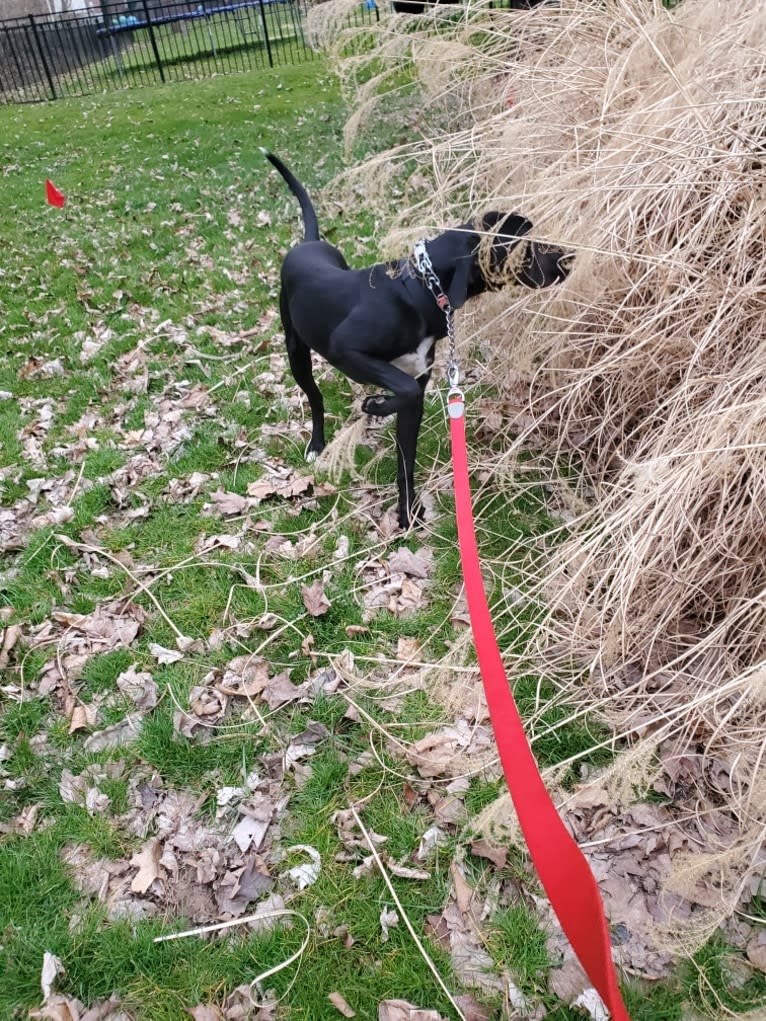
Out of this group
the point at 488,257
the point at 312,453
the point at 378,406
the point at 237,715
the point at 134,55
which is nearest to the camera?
the point at 237,715

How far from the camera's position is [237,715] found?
2.50 m

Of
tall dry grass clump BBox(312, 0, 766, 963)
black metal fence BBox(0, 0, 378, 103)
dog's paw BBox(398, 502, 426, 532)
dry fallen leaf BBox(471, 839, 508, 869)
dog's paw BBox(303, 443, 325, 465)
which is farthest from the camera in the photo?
black metal fence BBox(0, 0, 378, 103)

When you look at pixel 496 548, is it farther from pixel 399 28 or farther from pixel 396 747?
pixel 399 28

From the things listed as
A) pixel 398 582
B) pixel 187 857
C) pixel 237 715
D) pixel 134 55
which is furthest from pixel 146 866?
pixel 134 55

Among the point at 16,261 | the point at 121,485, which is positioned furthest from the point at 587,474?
the point at 16,261

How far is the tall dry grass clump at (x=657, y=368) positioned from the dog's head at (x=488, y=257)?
10cm

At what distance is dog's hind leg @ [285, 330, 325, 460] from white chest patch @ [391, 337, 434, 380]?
0.71 metres

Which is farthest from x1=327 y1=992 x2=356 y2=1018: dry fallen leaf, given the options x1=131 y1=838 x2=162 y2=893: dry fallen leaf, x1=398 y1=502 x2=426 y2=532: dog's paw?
x1=398 y1=502 x2=426 y2=532: dog's paw

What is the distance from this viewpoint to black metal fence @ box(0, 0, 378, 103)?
756 inches

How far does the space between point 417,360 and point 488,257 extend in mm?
516

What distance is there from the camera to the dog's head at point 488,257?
8.80 feet

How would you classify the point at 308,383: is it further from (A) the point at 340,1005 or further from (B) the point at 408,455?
(A) the point at 340,1005

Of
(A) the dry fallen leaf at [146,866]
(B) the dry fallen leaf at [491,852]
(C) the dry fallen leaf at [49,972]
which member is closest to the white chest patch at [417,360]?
(B) the dry fallen leaf at [491,852]

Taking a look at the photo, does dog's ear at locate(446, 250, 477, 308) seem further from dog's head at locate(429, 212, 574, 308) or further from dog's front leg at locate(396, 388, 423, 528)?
dog's front leg at locate(396, 388, 423, 528)
